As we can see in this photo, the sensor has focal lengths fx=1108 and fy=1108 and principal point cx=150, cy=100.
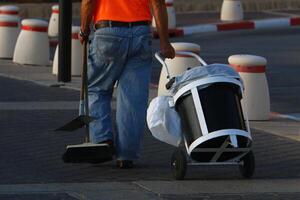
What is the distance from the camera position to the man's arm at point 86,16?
8211mm

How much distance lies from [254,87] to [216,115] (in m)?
3.37

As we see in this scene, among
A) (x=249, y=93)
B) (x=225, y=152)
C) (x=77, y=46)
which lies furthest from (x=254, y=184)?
(x=77, y=46)

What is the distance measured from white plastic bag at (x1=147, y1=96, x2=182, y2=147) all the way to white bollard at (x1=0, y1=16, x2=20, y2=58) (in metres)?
8.48

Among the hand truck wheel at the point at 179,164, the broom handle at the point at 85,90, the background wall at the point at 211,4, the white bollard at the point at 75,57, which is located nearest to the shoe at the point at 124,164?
the broom handle at the point at 85,90

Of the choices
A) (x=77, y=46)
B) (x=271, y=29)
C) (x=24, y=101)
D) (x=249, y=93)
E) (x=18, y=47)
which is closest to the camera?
(x=249, y=93)

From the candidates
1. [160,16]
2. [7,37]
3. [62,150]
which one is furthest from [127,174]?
[7,37]

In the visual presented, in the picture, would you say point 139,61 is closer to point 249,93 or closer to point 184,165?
point 184,165

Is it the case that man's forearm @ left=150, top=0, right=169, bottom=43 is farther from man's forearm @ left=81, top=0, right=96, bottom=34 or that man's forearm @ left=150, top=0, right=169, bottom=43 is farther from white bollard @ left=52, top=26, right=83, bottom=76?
white bollard @ left=52, top=26, right=83, bottom=76

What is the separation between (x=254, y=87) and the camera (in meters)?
11.3

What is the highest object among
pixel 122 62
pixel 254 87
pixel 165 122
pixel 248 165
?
pixel 122 62

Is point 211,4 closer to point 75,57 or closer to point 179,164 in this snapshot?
point 75,57

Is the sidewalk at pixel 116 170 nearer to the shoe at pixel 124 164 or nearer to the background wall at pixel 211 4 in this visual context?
the shoe at pixel 124 164

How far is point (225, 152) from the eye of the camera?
7.90m

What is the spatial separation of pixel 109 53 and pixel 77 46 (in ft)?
20.7
